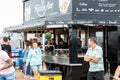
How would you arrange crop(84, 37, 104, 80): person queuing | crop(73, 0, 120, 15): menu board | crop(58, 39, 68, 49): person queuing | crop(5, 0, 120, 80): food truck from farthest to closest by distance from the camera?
crop(58, 39, 68, 49): person queuing < crop(73, 0, 120, 15): menu board < crop(5, 0, 120, 80): food truck < crop(84, 37, 104, 80): person queuing

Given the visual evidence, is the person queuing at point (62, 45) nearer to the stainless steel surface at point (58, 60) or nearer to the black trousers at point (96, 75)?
the stainless steel surface at point (58, 60)

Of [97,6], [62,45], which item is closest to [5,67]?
[97,6]

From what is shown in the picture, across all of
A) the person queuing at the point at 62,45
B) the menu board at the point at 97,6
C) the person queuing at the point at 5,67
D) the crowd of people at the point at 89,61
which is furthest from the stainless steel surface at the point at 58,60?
the person queuing at the point at 5,67

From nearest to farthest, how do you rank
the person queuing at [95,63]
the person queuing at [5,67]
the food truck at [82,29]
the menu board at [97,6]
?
the person queuing at [5,67]
the person queuing at [95,63]
the food truck at [82,29]
the menu board at [97,6]

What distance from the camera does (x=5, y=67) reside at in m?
10.3

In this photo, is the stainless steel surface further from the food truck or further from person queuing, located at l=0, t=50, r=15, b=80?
person queuing, located at l=0, t=50, r=15, b=80

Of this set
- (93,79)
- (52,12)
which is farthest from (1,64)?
(52,12)

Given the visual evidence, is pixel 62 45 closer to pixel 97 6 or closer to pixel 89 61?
pixel 97 6

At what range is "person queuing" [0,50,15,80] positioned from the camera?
33.9 feet

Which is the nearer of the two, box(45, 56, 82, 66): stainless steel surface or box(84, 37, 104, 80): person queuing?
box(84, 37, 104, 80): person queuing

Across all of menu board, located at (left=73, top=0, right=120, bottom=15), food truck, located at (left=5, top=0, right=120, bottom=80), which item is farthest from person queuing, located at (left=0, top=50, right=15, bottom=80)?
menu board, located at (left=73, top=0, right=120, bottom=15)

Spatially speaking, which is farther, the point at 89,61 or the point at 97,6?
the point at 97,6

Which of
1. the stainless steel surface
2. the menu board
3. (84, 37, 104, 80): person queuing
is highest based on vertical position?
the menu board

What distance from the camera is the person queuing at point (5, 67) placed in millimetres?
10344
